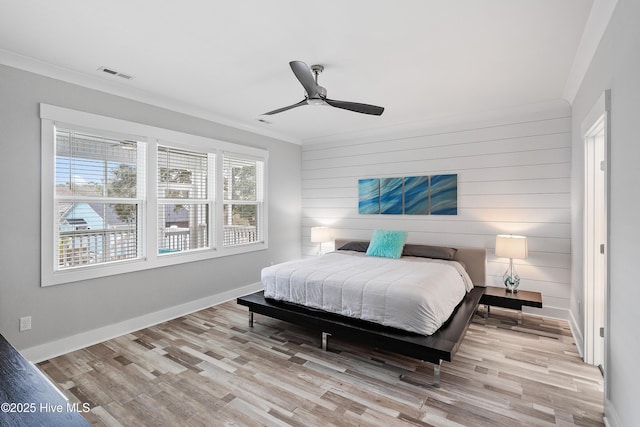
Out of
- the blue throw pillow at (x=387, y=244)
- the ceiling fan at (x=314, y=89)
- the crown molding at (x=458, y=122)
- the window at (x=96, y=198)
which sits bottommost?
the blue throw pillow at (x=387, y=244)

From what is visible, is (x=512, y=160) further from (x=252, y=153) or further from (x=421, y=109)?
(x=252, y=153)

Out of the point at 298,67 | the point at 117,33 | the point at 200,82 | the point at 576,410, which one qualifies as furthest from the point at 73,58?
the point at 576,410

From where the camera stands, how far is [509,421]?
2057mm

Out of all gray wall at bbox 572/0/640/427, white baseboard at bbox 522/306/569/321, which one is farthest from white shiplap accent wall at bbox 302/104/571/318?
gray wall at bbox 572/0/640/427

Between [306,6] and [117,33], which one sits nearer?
[306,6]

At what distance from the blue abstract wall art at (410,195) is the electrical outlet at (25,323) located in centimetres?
424

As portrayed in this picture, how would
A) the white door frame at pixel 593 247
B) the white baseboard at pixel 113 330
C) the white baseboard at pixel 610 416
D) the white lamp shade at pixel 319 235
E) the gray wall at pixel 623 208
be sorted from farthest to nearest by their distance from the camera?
1. the white lamp shade at pixel 319 235
2. the white baseboard at pixel 113 330
3. the white door frame at pixel 593 247
4. the white baseboard at pixel 610 416
5. the gray wall at pixel 623 208

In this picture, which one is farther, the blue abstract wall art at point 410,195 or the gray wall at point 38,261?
the blue abstract wall art at point 410,195

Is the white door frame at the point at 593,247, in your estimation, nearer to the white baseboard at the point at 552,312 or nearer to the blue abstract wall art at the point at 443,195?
the white baseboard at the point at 552,312

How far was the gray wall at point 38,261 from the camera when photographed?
2711 mm

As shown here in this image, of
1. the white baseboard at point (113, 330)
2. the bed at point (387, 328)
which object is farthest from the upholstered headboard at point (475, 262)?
the white baseboard at point (113, 330)

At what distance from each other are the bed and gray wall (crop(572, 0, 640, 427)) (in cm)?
93

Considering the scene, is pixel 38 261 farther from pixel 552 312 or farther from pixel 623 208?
pixel 552 312

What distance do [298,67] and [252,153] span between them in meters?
2.73
